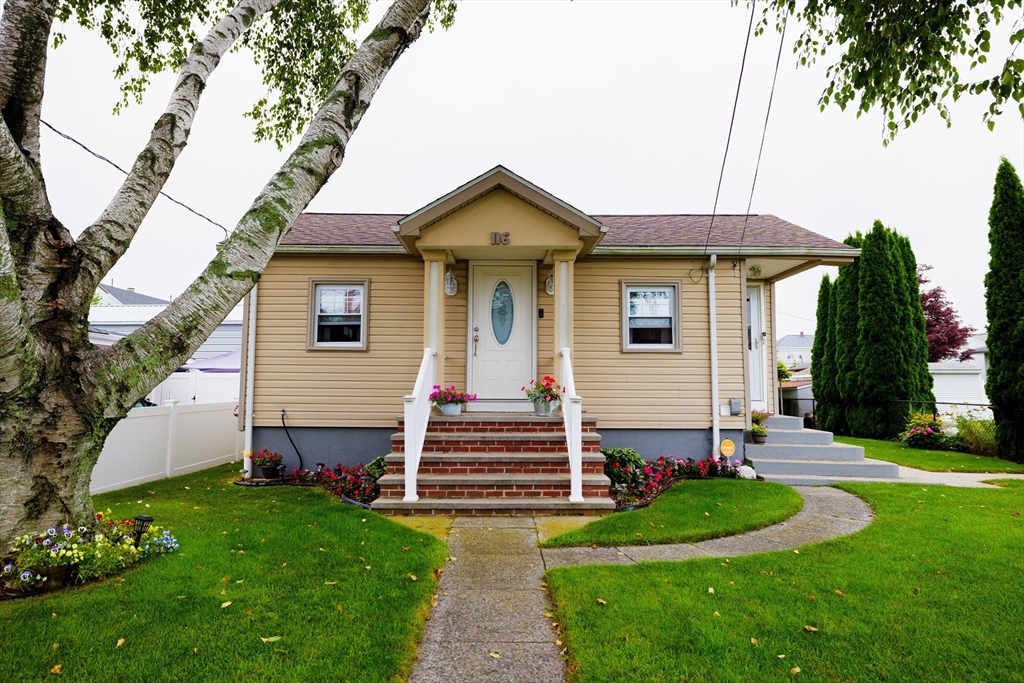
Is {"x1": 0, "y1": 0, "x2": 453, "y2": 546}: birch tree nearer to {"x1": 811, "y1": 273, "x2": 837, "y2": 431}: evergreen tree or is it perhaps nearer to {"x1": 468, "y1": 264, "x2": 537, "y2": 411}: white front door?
{"x1": 468, "y1": 264, "x2": 537, "y2": 411}: white front door

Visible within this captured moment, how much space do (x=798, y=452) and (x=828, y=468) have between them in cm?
45

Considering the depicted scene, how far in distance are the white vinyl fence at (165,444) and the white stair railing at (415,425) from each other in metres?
3.71

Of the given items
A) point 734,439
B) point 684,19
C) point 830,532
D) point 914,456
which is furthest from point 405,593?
point 914,456

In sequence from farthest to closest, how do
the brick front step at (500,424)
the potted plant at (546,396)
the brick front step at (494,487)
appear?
1. the potted plant at (546,396)
2. the brick front step at (500,424)
3. the brick front step at (494,487)

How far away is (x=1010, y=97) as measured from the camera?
3.74 meters

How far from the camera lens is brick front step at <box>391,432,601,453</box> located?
655 cm

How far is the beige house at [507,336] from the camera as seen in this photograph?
7918 millimetres

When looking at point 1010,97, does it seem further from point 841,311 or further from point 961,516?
point 841,311

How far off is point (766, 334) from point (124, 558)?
30.3ft

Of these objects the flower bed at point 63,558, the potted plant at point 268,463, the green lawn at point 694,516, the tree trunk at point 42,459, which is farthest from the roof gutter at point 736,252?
the flower bed at point 63,558

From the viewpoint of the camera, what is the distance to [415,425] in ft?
19.8

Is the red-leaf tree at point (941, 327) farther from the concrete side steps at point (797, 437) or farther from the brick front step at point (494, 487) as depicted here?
the brick front step at point (494, 487)

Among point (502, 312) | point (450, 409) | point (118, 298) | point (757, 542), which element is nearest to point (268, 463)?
point (450, 409)

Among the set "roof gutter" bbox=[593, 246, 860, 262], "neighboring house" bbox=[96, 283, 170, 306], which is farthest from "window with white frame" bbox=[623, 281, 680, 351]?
"neighboring house" bbox=[96, 283, 170, 306]
